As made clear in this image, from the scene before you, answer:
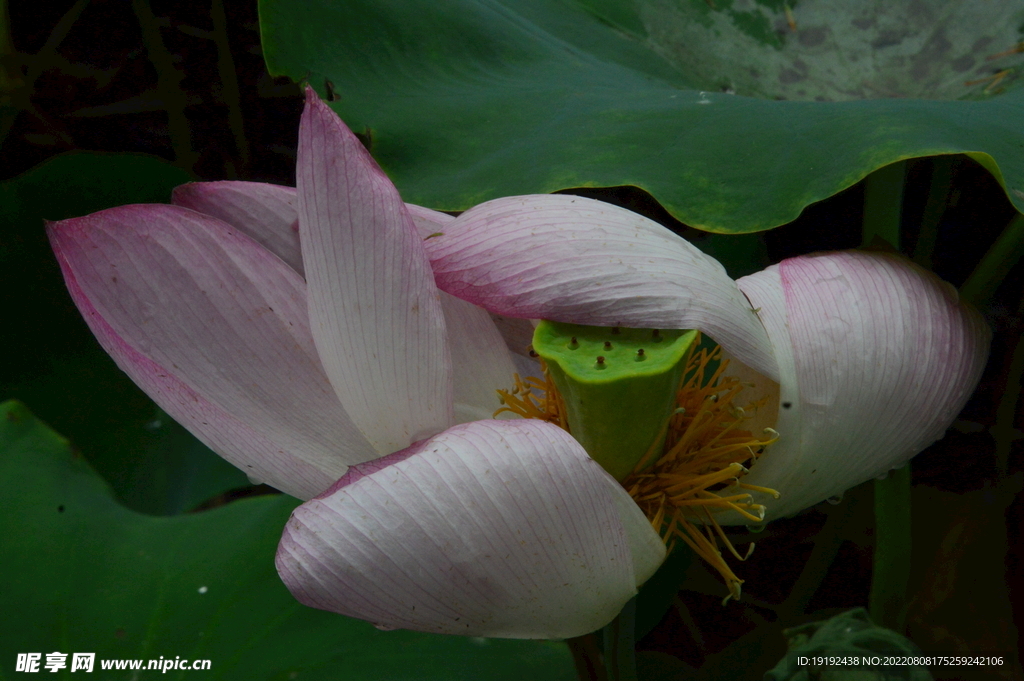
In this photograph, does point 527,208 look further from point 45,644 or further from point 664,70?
point 45,644

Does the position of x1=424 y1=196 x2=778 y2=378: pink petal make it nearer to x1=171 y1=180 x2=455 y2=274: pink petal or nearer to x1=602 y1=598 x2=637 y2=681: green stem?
x1=171 y1=180 x2=455 y2=274: pink petal

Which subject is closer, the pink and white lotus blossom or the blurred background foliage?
the pink and white lotus blossom

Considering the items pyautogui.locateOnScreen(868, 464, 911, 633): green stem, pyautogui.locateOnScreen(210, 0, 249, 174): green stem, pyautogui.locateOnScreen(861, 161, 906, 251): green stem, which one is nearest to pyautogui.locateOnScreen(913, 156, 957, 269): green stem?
pyautogui.locateOnScreen(861, 161, 906, 251): green stem

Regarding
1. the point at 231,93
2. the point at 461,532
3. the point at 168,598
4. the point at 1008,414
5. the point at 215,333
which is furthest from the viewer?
the point at 231,93

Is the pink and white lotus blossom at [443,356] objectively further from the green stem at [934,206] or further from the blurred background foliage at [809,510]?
the green stem at [934,206]

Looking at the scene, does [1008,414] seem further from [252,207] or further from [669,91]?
[252,207]

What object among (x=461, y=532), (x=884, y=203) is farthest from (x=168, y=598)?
(x=884, y=203)
